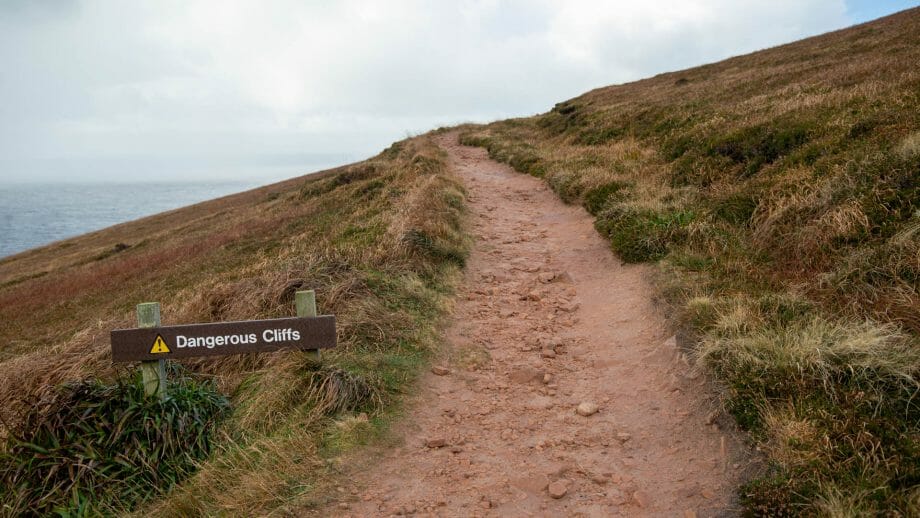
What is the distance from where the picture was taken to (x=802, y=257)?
735 cm

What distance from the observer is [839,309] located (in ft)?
19.2

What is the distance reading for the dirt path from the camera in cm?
441

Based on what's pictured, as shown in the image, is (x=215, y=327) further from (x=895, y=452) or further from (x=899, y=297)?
(x=899, y=297)

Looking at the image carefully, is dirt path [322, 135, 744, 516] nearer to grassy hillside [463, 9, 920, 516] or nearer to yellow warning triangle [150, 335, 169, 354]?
grassy hillside [463, 9, 920, 516]

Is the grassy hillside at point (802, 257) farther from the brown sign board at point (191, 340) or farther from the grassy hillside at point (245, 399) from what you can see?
the brown sign board at point (191, 340)

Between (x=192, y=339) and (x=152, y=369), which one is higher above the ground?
(x=192, y=339)

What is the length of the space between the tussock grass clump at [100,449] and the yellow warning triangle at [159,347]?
0.48m

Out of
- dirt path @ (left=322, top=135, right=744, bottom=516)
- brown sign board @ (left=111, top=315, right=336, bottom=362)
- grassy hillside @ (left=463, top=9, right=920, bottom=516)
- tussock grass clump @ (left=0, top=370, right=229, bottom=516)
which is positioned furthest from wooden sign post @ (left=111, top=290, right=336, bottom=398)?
grassy hillside @ (left=463, top=9, right=920, bottom=516)

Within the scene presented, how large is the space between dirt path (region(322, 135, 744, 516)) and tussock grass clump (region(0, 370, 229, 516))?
2.01m

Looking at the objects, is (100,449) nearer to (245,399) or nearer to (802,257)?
(245,399)

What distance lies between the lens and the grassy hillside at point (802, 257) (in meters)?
3.86

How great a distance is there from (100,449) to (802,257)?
8200 millimetres

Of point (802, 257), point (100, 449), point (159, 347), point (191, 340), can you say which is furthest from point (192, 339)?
point (802, 257)

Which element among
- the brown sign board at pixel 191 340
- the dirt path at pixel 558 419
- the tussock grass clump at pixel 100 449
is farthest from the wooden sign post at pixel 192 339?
the dirt path at pixel 558 419
